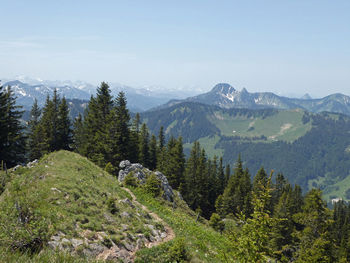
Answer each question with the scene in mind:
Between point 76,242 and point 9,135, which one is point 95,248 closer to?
point 76,242

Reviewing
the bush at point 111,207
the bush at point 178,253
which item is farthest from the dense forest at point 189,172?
the bush at point 111,207

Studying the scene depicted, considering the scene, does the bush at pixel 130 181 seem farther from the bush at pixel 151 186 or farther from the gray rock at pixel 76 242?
the gray rock at pixel 76 242

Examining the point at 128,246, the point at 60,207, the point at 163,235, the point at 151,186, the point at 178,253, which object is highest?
the point at 60,207

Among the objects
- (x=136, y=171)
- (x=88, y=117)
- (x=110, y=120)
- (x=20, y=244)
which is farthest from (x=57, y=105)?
(x=20, y=244)

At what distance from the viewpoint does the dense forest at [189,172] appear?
1171 cm

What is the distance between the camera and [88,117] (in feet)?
160

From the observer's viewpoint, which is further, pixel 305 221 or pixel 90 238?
pixel 305 221

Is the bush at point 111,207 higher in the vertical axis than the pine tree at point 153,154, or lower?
higher

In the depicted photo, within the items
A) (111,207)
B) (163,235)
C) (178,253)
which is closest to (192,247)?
(163,235)

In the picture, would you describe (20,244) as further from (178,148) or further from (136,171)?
(178,148)

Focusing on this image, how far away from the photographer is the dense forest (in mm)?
11711

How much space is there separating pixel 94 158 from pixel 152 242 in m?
30.1

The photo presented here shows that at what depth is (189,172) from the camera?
217ft

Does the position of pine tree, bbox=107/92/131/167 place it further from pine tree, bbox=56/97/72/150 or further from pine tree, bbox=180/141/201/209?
pine tree, bbox=180/141/201/209
